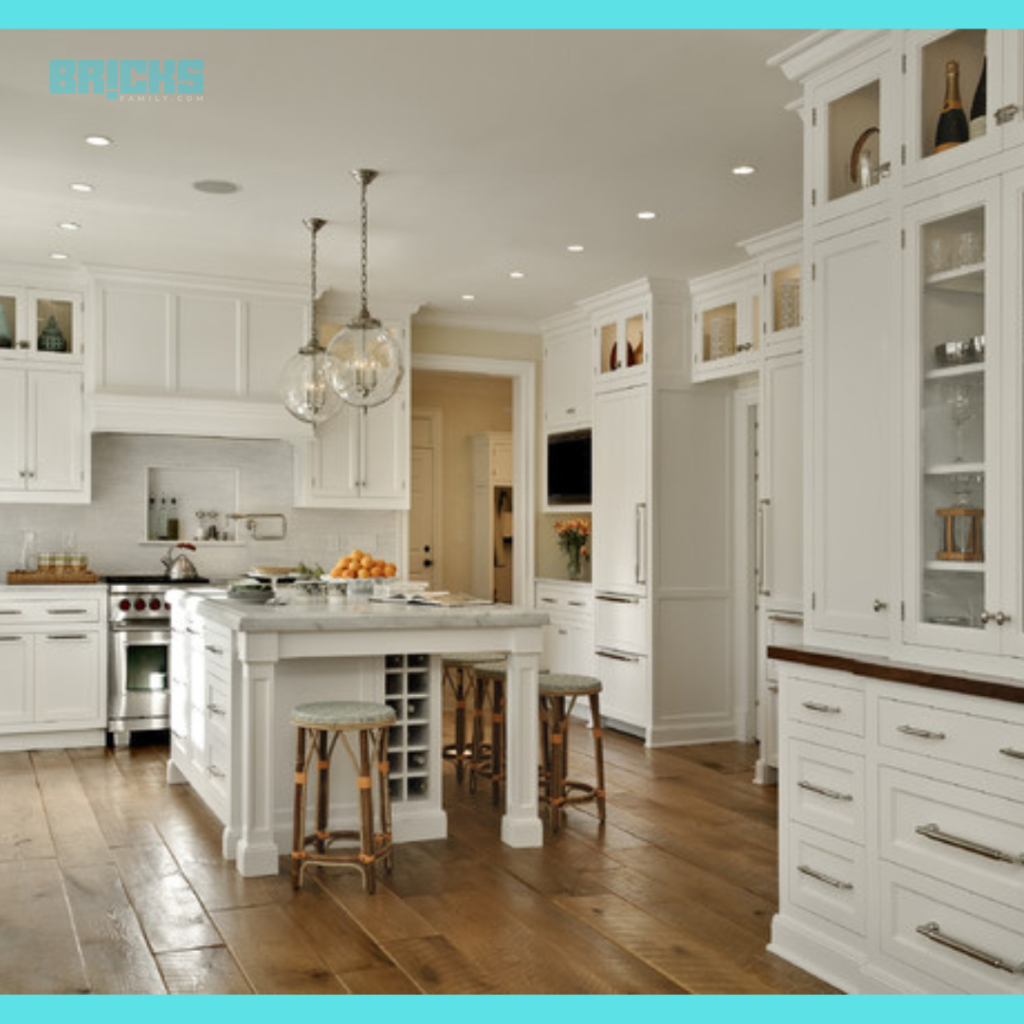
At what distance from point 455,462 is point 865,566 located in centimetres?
772

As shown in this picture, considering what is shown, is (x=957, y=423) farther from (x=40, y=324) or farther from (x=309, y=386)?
(x=40, y=324)

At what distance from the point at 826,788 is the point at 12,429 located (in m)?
5.37

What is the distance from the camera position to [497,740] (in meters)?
5.42

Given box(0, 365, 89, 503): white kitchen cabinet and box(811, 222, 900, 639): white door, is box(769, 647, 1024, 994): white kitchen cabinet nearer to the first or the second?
box(811, 222, 900, 639): white door

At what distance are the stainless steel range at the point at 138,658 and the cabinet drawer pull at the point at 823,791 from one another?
14.9 ft

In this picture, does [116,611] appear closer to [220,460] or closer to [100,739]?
[100,739]

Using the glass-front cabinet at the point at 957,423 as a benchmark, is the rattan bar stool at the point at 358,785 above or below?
below

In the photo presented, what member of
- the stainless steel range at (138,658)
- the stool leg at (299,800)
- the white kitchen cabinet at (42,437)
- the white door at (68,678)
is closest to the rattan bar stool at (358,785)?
the stool leg at (299,800)

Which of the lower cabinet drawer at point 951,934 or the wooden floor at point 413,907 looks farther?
the wooden floor at point 413,907

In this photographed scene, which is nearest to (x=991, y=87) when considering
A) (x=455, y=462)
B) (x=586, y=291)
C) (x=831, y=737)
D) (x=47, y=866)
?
(x=831, y=737)

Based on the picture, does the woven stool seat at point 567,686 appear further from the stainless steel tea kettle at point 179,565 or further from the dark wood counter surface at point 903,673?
the stainless steel tea kettle at point 179,565

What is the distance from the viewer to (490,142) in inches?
179

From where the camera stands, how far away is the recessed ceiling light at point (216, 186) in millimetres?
5109

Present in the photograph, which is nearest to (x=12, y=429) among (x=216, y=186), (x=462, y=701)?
(x=216, y=186)
